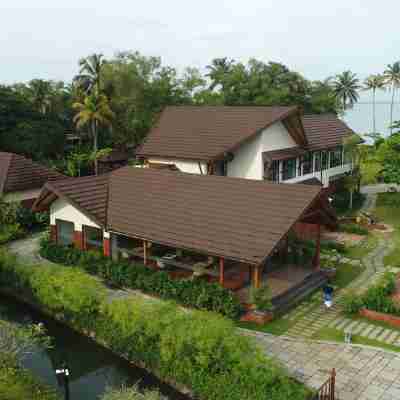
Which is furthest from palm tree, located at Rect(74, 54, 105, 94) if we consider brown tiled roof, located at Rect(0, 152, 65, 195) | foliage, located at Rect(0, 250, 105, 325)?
foliage, located at Rect(0, 250, 105, 325)

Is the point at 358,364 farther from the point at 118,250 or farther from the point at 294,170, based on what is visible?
the point at 294,170

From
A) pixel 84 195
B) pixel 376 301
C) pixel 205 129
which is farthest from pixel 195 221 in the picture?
pixel 205 129

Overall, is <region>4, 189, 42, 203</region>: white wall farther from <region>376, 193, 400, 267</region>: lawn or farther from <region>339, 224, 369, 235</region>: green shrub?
<region>376, 193, 400, 267</region>: lawn

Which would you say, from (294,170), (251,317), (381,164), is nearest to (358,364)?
(251,317)

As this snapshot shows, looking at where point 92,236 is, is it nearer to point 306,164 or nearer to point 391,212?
point 306,164

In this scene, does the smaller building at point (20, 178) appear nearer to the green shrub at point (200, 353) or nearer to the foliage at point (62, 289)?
the foliage at point (62, 289)

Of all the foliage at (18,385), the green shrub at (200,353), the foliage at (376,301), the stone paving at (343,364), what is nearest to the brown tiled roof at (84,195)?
the green shrub at (200,353)
